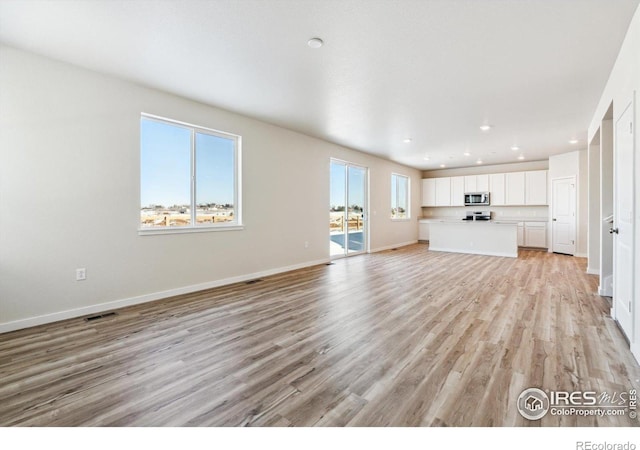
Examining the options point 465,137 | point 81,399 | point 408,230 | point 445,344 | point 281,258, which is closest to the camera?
point 81,399

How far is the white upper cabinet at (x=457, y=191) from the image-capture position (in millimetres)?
10180

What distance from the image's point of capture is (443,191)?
10.6 meters

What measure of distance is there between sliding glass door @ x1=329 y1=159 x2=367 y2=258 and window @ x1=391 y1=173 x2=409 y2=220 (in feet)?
5.91

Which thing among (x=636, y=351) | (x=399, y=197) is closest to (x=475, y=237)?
(x=399, y=197)

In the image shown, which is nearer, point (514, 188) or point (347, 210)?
point (347, 210)

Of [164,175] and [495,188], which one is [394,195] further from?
[164,175]

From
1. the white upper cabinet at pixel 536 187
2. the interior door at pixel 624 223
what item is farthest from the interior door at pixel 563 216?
the interior door at pixel 624 223

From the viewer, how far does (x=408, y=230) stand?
10.2 metres

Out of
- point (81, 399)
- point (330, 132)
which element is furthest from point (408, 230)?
point (81, 399)

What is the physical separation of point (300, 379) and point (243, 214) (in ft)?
11.0

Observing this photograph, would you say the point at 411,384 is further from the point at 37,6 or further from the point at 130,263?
the point at 37,6

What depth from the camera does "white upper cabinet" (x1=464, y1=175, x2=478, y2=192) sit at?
9.92 metres

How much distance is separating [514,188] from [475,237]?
8.60 ft

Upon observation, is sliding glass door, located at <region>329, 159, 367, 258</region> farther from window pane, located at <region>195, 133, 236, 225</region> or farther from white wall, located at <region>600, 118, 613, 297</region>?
white wall, located at <region>600, 118, 613, 297</region>
